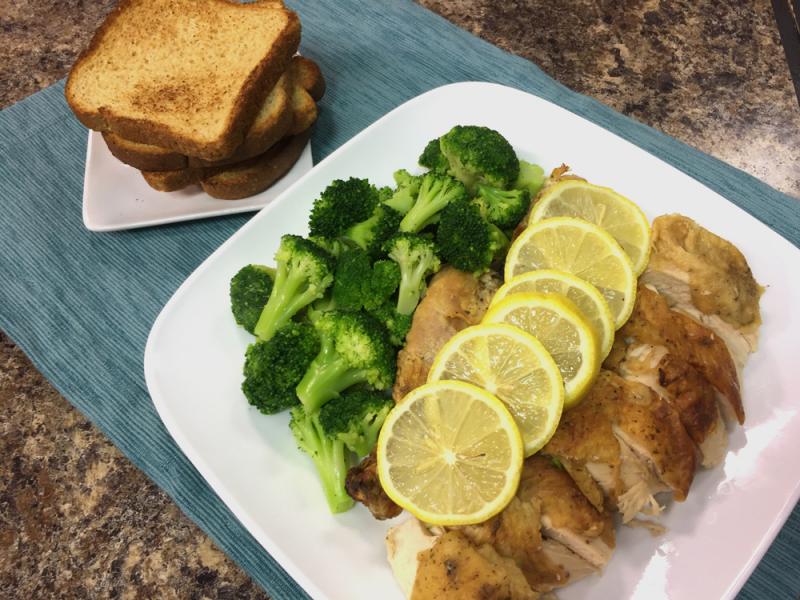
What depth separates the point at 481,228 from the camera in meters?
2.27

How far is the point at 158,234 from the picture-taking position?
2.79 metres

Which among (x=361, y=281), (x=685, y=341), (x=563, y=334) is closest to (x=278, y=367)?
(x=361, y=281)

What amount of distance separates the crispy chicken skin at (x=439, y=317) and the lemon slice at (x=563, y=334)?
28 cm

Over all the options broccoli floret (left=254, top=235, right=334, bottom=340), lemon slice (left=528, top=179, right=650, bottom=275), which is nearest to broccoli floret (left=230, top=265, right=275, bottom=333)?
broccoli floret (left=254, top=235, right=334, bottom=340)

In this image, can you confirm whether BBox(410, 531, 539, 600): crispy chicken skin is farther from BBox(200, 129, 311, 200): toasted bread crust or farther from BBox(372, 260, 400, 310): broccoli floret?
BBox(200, 129, 311, 200): toasted bread crust

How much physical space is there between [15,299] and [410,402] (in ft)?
6.11

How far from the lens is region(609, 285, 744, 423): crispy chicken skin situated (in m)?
1.94

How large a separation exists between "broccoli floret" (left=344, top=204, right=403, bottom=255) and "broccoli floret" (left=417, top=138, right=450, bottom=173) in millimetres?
310

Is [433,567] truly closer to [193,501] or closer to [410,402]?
[410,402]

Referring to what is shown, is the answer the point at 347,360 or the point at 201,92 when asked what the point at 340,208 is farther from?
the point at 201,92

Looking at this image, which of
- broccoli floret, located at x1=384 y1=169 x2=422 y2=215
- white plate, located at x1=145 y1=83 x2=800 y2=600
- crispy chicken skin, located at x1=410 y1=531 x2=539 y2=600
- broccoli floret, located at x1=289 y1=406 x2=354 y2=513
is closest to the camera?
crispy chicken skin, located at x1=410 y1=531 x2=539 y2=600

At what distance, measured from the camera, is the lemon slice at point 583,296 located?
1.90 m

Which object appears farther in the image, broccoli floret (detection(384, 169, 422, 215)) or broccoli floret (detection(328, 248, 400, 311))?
broccoli floret (detection(384, 169, 422, 215))

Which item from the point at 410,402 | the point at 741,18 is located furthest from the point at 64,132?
the point at 741,18
